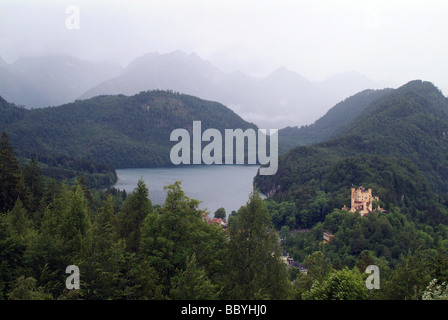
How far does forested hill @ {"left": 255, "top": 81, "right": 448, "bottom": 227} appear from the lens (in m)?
56.0

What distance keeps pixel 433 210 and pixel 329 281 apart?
48.9 metres

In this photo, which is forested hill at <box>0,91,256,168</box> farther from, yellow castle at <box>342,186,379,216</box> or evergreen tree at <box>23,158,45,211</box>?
yellow castle at <box>342,186,379,216</box>

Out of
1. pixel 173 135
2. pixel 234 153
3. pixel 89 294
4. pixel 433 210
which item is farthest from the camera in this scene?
pixel 173 135

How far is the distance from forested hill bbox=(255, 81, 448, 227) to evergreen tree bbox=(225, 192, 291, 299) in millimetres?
41664

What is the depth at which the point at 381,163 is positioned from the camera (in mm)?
64188

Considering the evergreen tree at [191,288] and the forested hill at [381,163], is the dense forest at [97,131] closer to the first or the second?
the forested hill at [381,163]

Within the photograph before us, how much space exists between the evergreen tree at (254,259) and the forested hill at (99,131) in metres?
123

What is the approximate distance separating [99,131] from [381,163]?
438 ft

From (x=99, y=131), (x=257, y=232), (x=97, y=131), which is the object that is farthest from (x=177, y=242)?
(x=99, y=131)

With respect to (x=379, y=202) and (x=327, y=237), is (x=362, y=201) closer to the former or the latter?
(x=379, y=202)

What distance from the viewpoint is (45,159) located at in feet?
316
